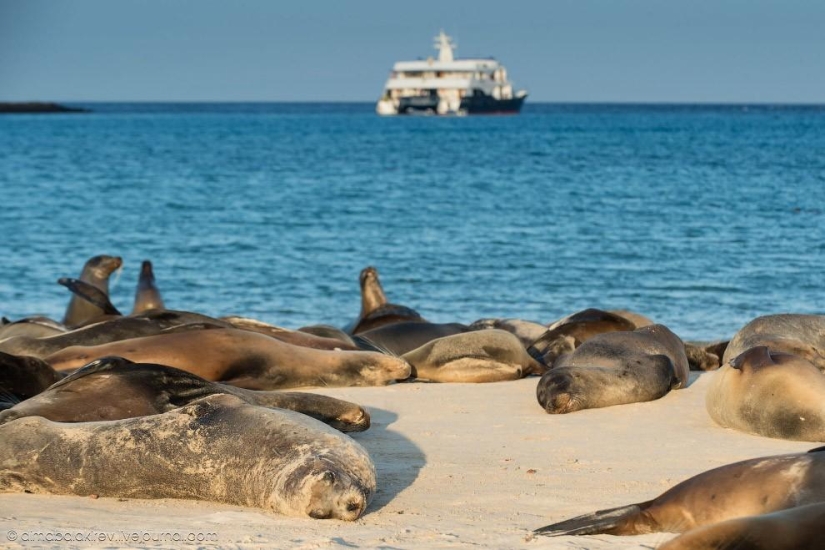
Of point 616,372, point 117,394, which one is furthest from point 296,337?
point 117,394

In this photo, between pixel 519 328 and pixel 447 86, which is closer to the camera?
pixel 519 328

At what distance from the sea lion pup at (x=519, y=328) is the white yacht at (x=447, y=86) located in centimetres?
9043

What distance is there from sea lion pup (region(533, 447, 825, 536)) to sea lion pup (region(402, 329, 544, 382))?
12.9ft

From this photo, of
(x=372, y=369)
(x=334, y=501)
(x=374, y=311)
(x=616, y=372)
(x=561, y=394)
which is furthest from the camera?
(x=374, y=311)

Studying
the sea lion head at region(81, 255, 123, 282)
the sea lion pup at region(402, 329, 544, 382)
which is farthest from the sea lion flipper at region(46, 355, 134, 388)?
the sea lion head at region(81, 255, 123, 282)

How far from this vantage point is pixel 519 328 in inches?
407

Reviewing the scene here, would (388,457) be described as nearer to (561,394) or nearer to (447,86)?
(561,394)

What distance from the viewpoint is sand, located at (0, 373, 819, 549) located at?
4234mm

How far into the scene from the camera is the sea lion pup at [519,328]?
1010 centimetres

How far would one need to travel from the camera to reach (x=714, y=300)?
15586 millimetres

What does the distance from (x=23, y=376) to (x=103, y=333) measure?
1.69 metres

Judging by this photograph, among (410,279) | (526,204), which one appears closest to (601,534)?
(410,279)

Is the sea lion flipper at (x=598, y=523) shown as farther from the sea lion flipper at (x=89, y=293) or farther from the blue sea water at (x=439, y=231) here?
the blue sea water at (x=439, y=231)

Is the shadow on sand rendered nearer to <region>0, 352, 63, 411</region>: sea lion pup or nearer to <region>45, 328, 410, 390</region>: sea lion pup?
<region>45, 328, 410, 390</region>: sea lion pup
